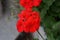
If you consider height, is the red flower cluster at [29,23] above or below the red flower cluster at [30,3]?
Result: below

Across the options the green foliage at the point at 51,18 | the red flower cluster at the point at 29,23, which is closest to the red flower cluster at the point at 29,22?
the red flower cluster at the point at 29,23

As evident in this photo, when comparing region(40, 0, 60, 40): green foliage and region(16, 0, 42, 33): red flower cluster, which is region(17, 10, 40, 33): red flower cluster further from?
region(40, 0, 60, 40): green foliage

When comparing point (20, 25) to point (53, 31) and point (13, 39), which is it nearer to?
point (53, 31)

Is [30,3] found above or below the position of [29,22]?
above

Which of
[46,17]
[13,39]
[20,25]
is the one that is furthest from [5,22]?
[20,25]

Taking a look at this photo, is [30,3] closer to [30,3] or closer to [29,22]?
[30,3]

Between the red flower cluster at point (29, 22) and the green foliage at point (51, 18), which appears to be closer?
the red flower cluster at point (29, 22)

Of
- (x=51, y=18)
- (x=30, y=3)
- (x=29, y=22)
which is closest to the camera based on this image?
(x=29, y=22)

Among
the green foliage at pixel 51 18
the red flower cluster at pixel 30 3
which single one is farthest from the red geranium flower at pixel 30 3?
the green foliage at pixel 51 18

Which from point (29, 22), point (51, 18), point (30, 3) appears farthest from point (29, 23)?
point (51, 18)

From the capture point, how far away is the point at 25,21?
120 centimetres

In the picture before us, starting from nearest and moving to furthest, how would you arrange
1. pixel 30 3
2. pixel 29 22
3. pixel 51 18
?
pixel 29 22 < pixel 30 3 < pixel 51 18

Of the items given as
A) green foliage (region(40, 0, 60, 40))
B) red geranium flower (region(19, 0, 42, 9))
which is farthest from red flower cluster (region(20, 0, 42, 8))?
green foliage (region(40, 0, 60, 40))

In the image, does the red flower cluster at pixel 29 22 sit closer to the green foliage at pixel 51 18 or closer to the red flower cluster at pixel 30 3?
the red flower cluster at pixel 30 3
